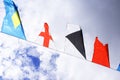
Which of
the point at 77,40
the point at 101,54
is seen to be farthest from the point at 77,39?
the point at 101,54

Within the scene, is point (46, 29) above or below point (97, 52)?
above

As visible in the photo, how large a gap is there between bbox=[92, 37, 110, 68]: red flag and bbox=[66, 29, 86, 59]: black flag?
0.53 m

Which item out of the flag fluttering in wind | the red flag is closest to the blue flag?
the flag fluttering in wind

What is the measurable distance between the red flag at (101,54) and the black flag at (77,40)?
20.9 inches

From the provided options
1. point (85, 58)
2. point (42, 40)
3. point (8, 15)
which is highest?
point (8, 15)

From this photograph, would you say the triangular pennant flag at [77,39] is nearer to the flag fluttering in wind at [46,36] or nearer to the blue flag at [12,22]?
the flag fluttering in wind at [46,36]

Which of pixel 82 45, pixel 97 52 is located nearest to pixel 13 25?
pixel 82 45

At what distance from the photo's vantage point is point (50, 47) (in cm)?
964

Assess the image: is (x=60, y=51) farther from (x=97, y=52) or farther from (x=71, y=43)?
(x=97, y=52)

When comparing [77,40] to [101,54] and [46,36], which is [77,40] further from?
[46,36]

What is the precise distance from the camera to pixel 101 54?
985cm

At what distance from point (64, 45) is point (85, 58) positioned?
37.7 inches

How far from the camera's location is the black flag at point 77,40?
32.7 feet

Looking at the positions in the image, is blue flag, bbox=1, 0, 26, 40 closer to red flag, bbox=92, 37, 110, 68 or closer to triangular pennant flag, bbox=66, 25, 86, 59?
triangular pennant flag, bbox=66, 25, 86, 59
